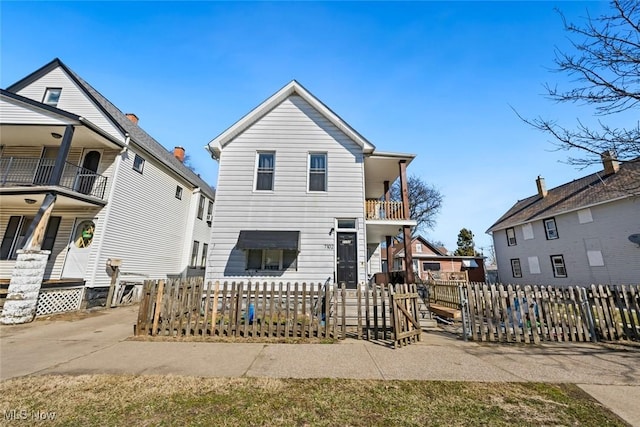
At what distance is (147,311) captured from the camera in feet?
21.0

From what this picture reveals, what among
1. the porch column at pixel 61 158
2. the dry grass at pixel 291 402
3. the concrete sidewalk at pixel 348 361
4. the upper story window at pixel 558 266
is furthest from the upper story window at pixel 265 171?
the upper story window at pixel 558 266

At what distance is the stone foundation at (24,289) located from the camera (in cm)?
809

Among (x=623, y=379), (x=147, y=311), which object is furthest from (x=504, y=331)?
(x=147, y=311)

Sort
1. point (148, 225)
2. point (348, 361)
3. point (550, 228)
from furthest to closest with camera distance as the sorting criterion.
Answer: point (550, 228) → point (148, 225) → point (348, 361)

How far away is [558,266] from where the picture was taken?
19.5 m

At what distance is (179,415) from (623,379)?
258 inches

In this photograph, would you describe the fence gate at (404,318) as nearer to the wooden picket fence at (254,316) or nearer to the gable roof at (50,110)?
the wooden picket fence at (254,316)

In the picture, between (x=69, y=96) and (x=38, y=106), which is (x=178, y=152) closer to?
(x=69, y=96)

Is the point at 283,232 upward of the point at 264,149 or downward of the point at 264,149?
downward

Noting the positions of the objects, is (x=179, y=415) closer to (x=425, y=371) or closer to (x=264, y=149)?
(x=425, y=371)

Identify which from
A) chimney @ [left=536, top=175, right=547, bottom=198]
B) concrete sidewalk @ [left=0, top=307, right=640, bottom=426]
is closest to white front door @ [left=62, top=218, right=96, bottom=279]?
concrete sidewalk @ [left=0, top=307, right=640, bottom=426]

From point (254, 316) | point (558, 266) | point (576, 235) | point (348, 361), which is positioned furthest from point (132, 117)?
point (558, 266)

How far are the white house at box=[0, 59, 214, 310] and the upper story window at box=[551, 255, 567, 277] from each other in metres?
27.6

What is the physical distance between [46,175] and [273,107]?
465 inches
